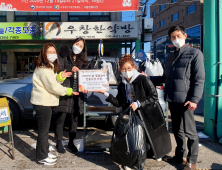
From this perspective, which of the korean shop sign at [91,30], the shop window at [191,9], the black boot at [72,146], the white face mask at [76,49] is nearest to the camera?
the white face mask at [76,49]

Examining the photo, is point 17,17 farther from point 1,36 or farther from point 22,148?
point 22,148

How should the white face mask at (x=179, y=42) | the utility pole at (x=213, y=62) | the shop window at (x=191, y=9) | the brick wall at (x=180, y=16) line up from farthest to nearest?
the shop window at (x=191, y=9)
the brick wall at (x=180, y=16)
the utility pole at (x=213, y=62)
the white face mask at (x=179, y=42)

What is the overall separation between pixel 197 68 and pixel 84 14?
10996 mm

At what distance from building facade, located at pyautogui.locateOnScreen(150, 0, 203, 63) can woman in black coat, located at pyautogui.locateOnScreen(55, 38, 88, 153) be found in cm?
1416

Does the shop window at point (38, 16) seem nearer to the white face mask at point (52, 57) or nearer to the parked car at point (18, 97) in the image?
the parked car at point (18, 97)

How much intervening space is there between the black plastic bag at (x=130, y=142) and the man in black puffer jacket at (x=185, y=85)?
0.64m

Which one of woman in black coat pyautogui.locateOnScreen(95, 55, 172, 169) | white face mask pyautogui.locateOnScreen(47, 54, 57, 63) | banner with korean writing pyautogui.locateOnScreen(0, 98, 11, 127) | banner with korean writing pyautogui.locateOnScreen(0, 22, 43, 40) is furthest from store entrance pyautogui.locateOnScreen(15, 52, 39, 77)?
woman in black coat pyautogui.locateOnScreen(95, 55, 172, 169)

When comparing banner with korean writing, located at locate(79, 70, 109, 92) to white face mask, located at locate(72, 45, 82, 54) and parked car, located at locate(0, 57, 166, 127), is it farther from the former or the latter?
parked car, located at locate(0, 57, 166, 127)

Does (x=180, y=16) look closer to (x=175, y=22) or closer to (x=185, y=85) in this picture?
(x=175, y=22)

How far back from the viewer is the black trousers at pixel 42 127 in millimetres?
2725

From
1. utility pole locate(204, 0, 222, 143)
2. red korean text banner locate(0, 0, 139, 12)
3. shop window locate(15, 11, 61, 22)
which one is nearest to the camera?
utility pole locate(204, 0, 222, 143)

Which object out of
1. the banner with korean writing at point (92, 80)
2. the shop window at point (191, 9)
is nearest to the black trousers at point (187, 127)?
the banner with korean writing at point (92, 80)

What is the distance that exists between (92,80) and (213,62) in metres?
2.53

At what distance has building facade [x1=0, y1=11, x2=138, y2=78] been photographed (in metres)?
11.4
